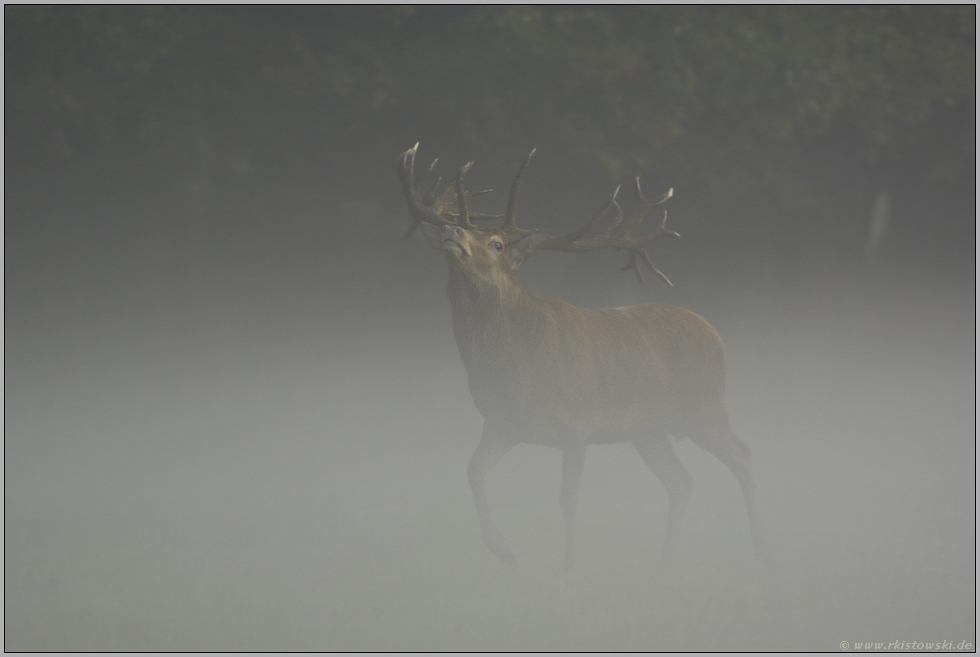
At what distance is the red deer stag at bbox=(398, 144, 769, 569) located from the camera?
4195mm

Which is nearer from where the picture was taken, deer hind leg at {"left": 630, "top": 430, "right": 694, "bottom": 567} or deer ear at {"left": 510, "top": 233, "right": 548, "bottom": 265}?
deer ear at {"left": 510, "top": 233, "right": 548, "bottom": 265}

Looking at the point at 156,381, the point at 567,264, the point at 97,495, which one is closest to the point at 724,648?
the point at 567,264

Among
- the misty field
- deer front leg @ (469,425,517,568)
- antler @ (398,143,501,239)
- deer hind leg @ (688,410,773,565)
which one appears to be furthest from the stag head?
the misty field

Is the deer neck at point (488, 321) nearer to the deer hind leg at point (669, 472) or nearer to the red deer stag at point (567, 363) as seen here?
the red deer stag at point (567, 363)

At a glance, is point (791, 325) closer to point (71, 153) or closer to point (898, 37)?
point (898, 37)

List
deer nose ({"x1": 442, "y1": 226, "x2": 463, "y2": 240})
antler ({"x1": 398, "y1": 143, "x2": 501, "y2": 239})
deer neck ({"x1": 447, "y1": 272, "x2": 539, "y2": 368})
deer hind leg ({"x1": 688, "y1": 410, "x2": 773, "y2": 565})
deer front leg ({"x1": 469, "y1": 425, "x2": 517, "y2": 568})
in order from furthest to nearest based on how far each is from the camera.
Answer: deer hind leg ({"x1": 688, "y1": 410, "x2": 773, "y2": 565}) → deer front leg ({"x1": 469, "y1": 425, "x2": 517, "y2": 568}) → antler ({"x1": 398, "y1": 143, "x2": 501, "y2": 239}) → deer neck ({"x1": 447, "y1": 272, "x2": 539, "y2": 368}) → deer nose ({"x1": 442, "y1": 226, "x2": 463, "y2": 240})

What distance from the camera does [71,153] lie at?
256 inches

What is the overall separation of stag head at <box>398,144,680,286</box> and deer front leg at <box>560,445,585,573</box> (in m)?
0.83

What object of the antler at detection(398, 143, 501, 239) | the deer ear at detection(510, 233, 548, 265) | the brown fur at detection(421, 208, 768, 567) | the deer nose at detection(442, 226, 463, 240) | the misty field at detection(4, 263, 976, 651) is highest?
the antler at detection(398, 143, 501, 239)

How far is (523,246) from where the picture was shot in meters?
4.27

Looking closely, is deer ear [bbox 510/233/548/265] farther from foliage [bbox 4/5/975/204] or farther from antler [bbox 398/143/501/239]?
foliage [bbox 4/5/975/204]

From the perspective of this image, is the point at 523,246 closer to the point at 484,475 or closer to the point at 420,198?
the point at 420,198

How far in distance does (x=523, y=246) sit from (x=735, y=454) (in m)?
1.57

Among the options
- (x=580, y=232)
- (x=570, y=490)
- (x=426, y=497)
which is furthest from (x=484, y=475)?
(x=426, y=497)
